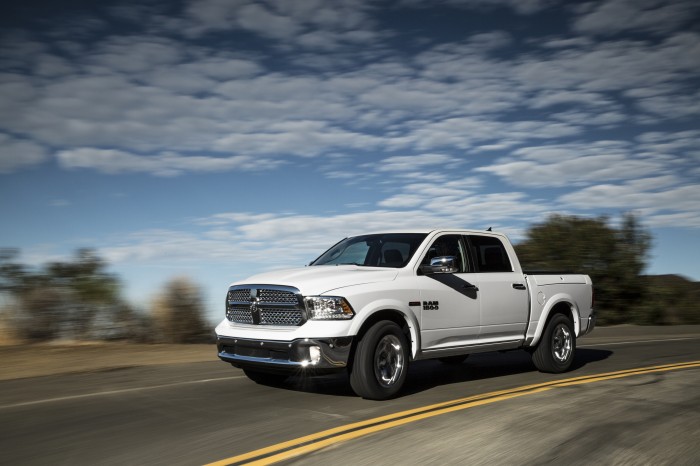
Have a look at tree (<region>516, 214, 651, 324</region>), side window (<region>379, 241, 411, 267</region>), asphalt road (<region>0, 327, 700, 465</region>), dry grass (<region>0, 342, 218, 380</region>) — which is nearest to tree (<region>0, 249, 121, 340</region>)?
dry grass (<region>0, 342, 218, 380</region>)

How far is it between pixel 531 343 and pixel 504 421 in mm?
3707

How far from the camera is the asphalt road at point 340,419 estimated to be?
19.7 feet

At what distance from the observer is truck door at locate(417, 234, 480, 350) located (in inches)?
353

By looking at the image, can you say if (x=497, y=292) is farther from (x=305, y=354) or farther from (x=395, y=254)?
(x=305, y=354)

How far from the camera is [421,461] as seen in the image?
5711mm

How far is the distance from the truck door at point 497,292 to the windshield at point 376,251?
3.48 ft

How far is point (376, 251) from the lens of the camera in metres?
9.68

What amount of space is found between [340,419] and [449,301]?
2.58m

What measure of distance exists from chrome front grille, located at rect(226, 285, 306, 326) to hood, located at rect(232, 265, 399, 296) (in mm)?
84

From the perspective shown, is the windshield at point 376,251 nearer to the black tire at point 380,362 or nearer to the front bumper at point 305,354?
the black tire at point 380,362

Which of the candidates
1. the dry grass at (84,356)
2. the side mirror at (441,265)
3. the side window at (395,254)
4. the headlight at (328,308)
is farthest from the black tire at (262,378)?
the dry grass at (84,356)

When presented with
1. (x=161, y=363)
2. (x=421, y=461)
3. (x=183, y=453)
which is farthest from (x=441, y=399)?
(x=161, y=363)

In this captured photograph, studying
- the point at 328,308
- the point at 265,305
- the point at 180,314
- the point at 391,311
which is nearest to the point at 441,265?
the point at 391,311

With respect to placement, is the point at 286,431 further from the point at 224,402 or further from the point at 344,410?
the point at 224,402
